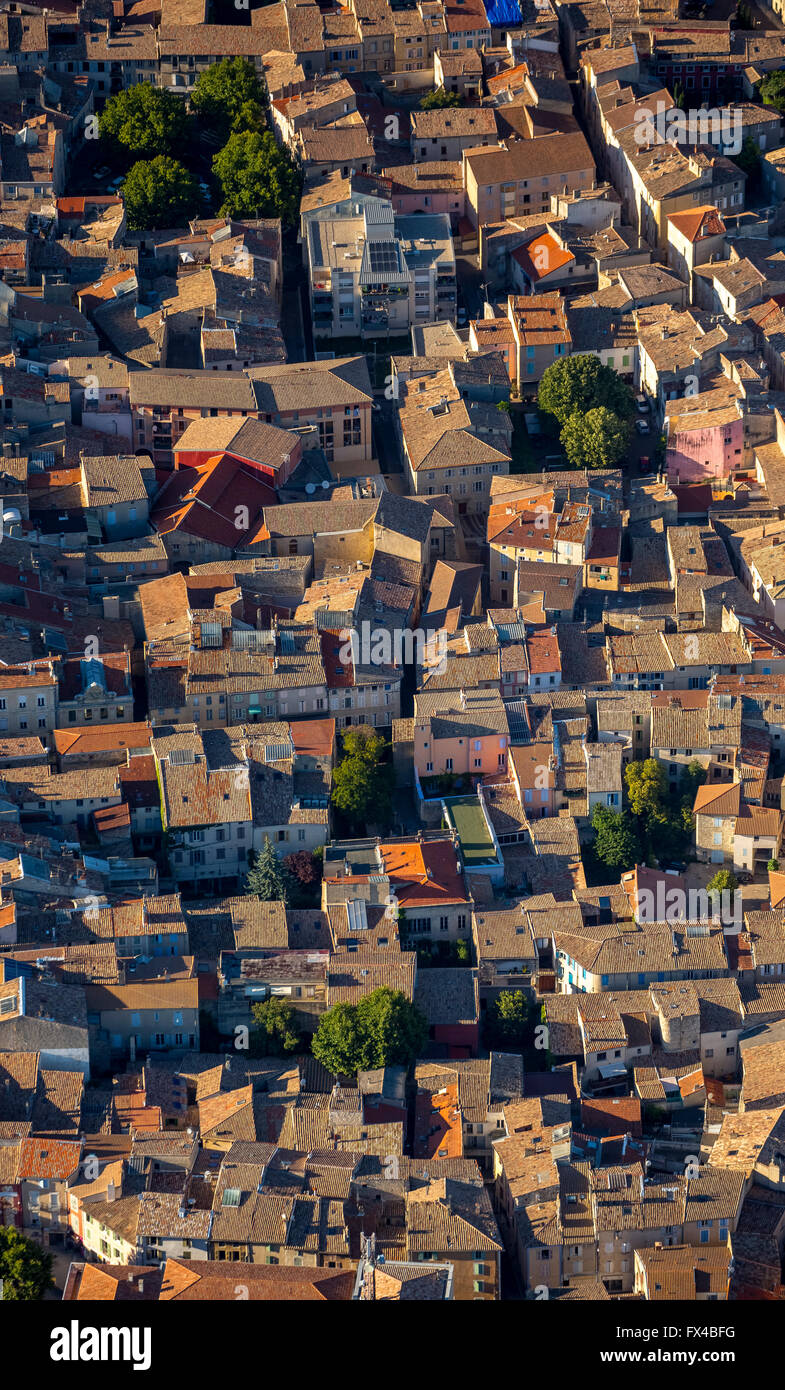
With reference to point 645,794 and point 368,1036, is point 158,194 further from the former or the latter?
point 368,1036

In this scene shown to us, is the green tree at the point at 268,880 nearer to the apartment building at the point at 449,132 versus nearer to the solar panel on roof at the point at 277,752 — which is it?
the solar panel on roof at the point at 277,752

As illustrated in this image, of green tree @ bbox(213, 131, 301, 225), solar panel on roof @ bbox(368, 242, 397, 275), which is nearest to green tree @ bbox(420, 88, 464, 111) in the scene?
green tree @ bbox(213, 131, 301, 225)

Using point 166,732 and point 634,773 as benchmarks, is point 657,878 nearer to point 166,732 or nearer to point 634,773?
point 634,773

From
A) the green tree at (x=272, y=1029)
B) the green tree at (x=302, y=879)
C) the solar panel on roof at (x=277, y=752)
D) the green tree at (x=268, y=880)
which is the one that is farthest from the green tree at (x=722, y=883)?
the green tree at (x=272, y=1029)

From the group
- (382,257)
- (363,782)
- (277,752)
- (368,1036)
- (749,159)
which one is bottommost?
(368,1036)

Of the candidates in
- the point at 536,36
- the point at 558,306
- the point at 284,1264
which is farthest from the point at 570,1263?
the point at 536,36

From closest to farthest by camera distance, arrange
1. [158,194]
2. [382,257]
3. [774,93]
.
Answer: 1. [382,257]
2. [158,194]
3. [774,93]

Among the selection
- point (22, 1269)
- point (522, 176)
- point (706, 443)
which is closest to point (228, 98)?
point (522, 176)
